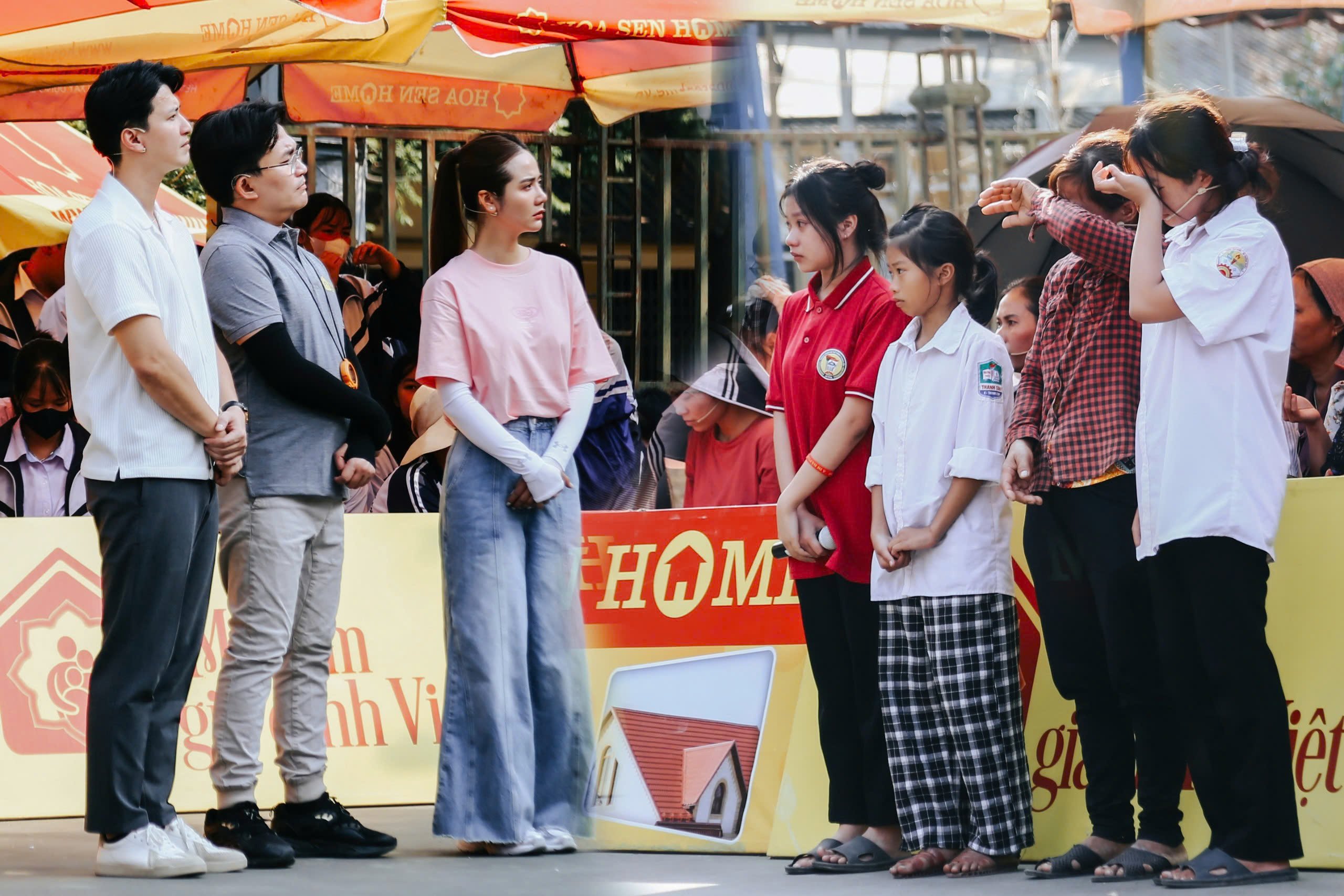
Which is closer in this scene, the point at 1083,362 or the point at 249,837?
the point at 1083,362

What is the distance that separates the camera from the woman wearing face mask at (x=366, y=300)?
656cm

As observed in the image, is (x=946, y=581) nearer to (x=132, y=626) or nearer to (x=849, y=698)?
(x=849, y=698)

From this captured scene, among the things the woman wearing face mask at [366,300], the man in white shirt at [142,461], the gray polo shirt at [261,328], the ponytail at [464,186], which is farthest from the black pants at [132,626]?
the woman wearing face mask at [366,300]

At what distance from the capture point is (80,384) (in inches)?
149

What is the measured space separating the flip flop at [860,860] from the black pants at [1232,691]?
75 cm

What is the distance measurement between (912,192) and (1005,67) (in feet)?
1.61

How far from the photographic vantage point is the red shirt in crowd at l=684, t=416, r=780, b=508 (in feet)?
15.4

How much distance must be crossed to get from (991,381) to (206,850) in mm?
2053

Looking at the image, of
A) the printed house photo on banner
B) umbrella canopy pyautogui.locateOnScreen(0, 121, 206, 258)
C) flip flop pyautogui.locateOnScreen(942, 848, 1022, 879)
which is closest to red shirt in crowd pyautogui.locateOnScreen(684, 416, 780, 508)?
the printed house photo on banner

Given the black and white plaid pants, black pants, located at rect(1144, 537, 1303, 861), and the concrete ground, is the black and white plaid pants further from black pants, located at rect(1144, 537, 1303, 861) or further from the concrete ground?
black pants, located at rect(1144, 537, 1303, 861)

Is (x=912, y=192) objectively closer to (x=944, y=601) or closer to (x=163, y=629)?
(x=944, y=601)

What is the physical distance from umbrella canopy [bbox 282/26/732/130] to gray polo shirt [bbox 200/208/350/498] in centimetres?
255

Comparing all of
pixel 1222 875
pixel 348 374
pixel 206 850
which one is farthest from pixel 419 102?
pixel 1222 875

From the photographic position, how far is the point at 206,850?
384cm
